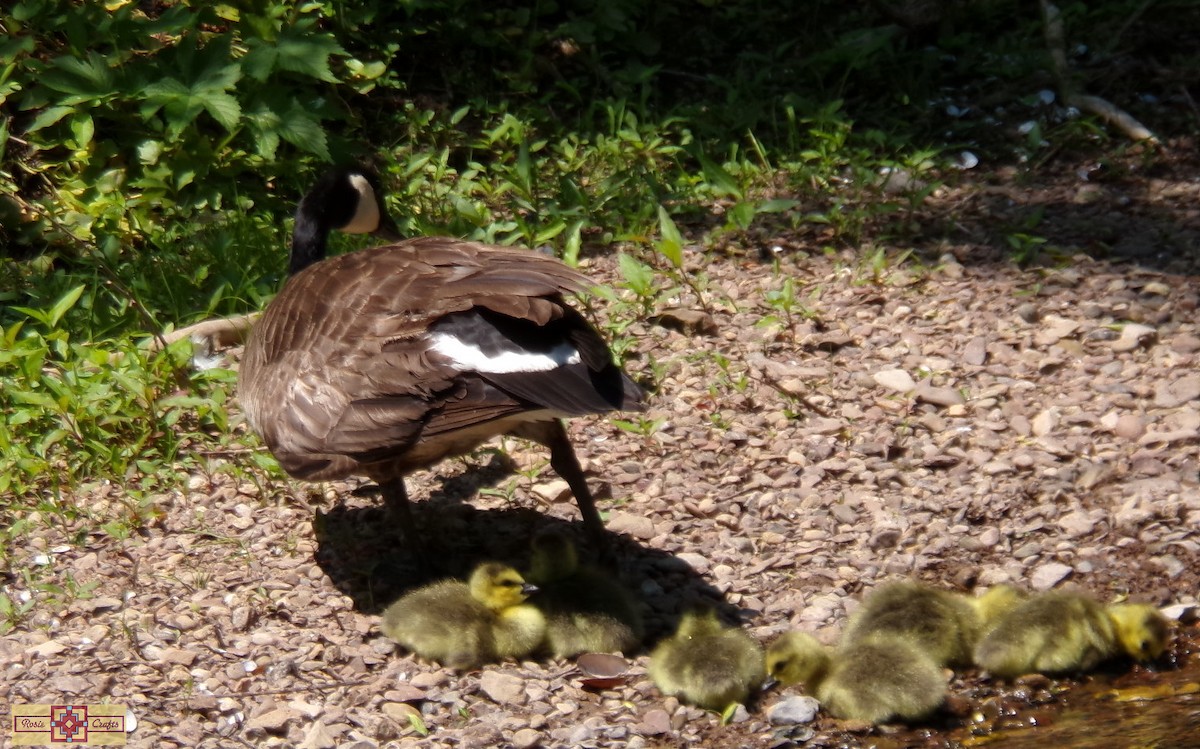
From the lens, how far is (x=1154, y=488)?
486cm

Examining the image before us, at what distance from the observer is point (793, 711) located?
3.94 m

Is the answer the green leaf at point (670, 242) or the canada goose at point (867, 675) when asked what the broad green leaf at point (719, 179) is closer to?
the green leaf at point (670, 242)

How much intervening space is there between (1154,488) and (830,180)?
272 centimetres

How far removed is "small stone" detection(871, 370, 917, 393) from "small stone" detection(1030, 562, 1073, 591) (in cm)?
113

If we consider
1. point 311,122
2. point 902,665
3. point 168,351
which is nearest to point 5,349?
point 168,351

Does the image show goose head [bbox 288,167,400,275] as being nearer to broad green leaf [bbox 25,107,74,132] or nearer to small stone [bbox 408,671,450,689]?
broad green leaf [bbox 25,107,74,132]

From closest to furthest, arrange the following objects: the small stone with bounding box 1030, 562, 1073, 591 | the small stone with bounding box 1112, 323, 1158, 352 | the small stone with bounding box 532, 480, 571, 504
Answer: the small stone with bounding box 1030, 562, 1073, 591 < the small stone with bounding box 532, 480, 571, 504 < the small stone with bounding box 1112, 323, 1158, 352

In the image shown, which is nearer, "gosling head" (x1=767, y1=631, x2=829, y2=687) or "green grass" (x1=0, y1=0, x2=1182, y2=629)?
"gosling head" (x1=767, y1=631, x2=829, y2=687)

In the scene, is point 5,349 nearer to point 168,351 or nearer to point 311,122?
point 168,351

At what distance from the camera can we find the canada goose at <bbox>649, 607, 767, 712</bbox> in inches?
152

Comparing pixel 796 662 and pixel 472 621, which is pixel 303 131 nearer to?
pixel 472 621

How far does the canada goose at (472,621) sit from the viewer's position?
4.12 metres

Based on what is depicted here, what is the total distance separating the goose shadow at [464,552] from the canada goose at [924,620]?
18.0 inches

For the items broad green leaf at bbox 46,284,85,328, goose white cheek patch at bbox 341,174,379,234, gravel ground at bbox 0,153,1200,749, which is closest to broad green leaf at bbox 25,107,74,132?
broad green leaf at bbox 46,284,85,328
